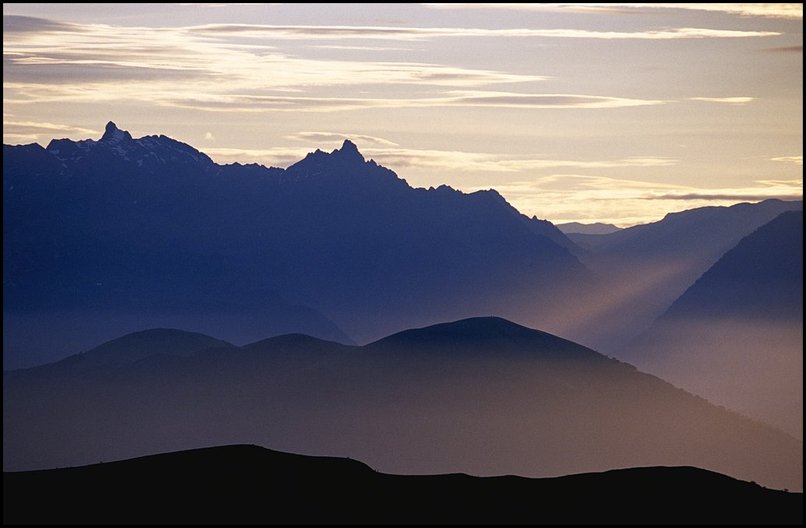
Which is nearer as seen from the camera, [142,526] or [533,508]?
[142,526]

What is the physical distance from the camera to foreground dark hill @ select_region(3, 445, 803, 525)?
384 feet

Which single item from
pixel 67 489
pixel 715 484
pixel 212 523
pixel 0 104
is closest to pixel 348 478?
pixel 212 523

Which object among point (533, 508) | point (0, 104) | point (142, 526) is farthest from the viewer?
point (0, 104)

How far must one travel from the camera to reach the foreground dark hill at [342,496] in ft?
384

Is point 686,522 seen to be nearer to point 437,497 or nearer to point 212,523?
point 437,497

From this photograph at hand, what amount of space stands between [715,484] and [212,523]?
4703 centimetres

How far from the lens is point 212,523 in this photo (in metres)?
114

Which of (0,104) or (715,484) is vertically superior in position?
(0,104)

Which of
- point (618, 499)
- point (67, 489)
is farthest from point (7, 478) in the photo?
point (618, 499)

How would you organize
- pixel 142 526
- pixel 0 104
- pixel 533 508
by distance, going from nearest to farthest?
1. pixel 142 526
2. pixel 533 508
3. pixel 0 104

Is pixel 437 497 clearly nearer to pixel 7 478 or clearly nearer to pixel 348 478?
pixel 348 478

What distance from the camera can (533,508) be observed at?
121m

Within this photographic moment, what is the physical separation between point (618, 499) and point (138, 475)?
43464mm

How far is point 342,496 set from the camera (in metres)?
123
